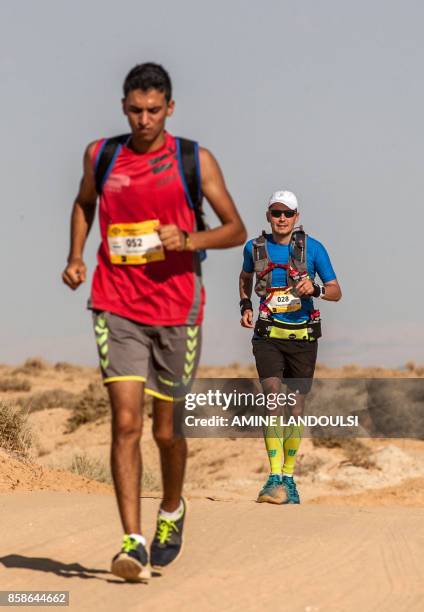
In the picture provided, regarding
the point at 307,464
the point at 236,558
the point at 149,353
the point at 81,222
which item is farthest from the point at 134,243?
the point at 307,464

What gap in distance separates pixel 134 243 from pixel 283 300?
14.7 ft

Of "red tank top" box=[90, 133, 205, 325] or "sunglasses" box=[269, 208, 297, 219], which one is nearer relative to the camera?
"red tank top" box=[90, 133, 205, 325]

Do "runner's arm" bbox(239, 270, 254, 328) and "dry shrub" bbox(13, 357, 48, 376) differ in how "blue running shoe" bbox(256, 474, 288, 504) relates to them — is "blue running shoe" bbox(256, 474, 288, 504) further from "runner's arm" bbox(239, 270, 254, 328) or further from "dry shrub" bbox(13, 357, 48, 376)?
"dry shrub" bbox(13, 357, 48, 376)

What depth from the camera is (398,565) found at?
7.32 meters

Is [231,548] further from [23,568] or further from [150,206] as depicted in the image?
[150,206]

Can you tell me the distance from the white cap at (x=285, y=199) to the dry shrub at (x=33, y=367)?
119 ft

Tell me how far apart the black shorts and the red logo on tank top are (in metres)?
4.70

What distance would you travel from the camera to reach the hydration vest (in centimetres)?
1080

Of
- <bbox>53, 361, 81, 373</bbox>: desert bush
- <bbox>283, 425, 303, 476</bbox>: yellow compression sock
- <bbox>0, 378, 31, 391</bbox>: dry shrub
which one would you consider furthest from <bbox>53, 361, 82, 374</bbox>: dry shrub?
→ <bbox>283, 425, 303, 476</bbox>: yellow compression sock

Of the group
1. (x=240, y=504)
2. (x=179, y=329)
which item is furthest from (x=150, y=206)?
(x=240, y=504)

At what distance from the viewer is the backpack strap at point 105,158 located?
6.58 m

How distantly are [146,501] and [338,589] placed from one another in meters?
3.52

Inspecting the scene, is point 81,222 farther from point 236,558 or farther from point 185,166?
point 236,558

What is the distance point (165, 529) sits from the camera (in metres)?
7.05
